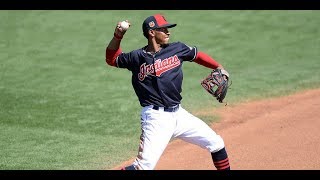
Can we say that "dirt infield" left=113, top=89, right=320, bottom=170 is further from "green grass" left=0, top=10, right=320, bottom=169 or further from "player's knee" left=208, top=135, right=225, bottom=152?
"player's knee" left=208, top=135, right=225, bottom=152

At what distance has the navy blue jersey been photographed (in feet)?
22.2

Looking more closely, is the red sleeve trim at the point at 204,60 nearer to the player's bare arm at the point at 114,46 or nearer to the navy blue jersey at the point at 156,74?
the navy blue jersey at the point at 156,74

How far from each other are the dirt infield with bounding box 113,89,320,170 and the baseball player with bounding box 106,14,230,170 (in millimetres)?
1315

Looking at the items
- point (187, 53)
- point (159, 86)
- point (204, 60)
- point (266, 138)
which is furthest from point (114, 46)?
point (266, 138)

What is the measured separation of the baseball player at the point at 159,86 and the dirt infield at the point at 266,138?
1.31 metres

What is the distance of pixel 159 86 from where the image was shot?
677cm

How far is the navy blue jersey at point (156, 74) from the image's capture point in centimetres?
677

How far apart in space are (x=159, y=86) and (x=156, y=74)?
0.12 metres

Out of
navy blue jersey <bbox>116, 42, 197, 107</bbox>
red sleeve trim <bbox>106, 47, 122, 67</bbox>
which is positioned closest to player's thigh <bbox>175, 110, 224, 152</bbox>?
navy blue jersey <bbox>116, 42, 197, 107</bbox>

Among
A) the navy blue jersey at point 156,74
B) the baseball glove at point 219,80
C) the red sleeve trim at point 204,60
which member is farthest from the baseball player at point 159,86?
the baseball glove at point 219,80

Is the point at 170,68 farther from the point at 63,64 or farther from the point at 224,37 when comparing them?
the point at 224,37

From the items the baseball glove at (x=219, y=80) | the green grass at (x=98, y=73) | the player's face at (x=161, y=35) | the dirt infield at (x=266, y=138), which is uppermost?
the player's face at (x=161, y=35)

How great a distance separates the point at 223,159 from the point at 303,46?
8065mm

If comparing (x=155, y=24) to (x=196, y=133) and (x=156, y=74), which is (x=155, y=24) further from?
(x=196, y=133)
